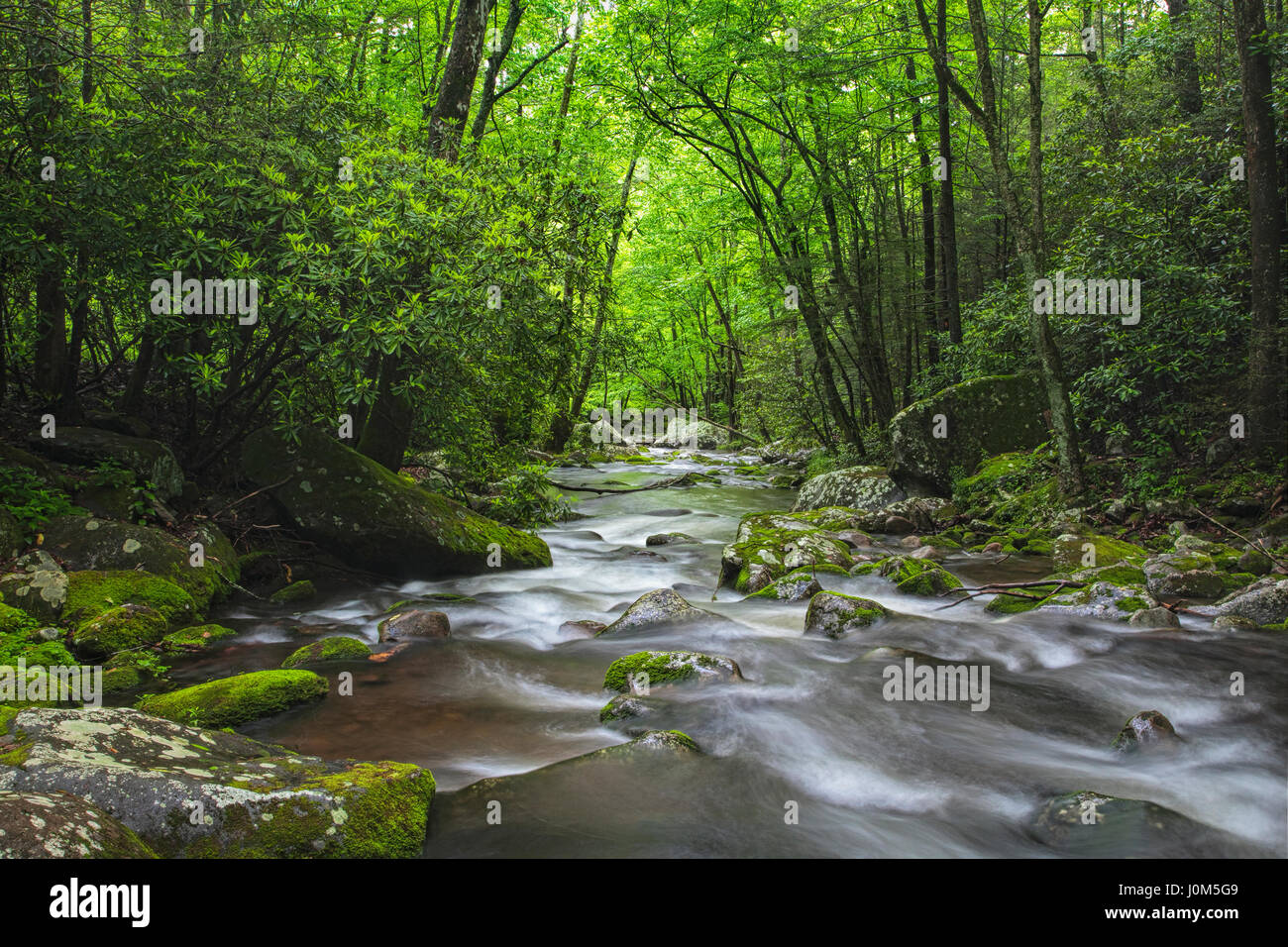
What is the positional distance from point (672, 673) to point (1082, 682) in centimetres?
341

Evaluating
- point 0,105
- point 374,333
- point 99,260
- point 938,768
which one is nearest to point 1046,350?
point 938,768

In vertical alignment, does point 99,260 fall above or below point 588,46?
below

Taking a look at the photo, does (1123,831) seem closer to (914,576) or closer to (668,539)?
(914,576)

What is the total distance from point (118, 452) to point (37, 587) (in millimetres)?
2323

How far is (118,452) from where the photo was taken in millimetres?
7762

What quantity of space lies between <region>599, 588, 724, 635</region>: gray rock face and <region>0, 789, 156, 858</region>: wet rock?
5.17m

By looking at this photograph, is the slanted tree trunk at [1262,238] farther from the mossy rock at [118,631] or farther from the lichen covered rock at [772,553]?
the mossy rock at [118,631]

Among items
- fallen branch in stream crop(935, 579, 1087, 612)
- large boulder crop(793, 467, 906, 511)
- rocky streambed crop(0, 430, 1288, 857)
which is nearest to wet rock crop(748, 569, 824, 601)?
rocky streambed crop(0, 430, 1288, 857)

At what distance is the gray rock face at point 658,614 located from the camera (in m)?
7.54

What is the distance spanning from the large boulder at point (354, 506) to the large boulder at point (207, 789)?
520 cm

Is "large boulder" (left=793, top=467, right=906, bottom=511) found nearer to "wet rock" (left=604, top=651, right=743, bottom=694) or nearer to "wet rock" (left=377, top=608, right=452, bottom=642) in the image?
"wet rock" (left=604, top=651, right=743, bottom=694)

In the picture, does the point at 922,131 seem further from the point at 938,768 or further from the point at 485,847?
the point at 485,847

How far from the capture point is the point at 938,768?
459cm
